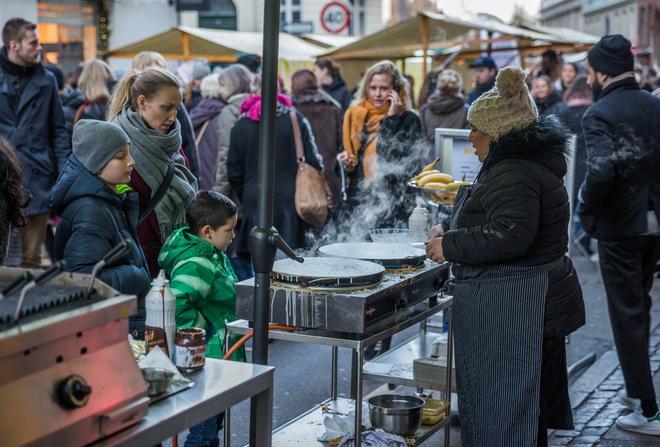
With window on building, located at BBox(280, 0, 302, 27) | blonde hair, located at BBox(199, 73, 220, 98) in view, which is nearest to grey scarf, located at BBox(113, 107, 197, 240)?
blonde hair, located at BBox(199, 73, 220, 98)

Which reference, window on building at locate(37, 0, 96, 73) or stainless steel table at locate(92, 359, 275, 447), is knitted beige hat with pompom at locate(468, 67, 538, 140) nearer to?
stainless steel table at locate(92, 359, 275, 447)

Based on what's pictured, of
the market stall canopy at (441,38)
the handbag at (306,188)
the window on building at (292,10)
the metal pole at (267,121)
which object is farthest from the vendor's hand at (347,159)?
the window on building at (292,10)

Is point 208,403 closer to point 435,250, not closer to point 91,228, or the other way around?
point 91,228

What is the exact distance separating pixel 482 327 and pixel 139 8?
22179mm

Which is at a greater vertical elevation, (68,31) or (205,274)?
(68,31)

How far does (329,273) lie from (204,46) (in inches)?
517

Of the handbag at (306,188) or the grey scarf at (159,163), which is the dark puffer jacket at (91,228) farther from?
the handbag at (306,188)

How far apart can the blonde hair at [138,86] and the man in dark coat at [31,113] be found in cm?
235

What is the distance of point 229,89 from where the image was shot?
8.07 metres

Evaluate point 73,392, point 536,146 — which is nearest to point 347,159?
point 536,146

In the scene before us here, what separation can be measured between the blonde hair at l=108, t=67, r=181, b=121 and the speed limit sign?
46.7 ft

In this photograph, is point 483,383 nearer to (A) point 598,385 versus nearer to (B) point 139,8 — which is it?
(A) point 598,385

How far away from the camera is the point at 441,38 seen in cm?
1409

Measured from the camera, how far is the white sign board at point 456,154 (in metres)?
6.27
